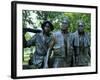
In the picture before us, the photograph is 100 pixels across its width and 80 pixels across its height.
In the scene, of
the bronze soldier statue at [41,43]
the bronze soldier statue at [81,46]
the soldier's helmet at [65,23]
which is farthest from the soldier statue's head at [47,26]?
the bronze soldier statue at [81,46]

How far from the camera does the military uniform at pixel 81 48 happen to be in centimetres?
204

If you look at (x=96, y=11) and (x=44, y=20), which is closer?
(x=44, y=20)

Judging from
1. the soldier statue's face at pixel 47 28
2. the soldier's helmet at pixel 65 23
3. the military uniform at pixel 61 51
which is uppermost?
the soldier's helmet at pixel 65 23

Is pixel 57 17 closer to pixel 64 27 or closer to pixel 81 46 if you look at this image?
pixel 64 27

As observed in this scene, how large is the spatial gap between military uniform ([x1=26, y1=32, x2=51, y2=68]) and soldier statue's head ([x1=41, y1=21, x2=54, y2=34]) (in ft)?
0.15

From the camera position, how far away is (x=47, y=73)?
1.92m

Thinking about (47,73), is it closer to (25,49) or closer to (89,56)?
(25,49)

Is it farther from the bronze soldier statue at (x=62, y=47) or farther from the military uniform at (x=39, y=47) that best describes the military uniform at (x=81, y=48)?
the military uniform at (x=39, y=47)

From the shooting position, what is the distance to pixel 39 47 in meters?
1.91

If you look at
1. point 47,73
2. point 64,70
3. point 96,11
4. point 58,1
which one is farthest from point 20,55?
point 96,11

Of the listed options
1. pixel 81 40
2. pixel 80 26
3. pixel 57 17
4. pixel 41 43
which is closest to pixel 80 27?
pixel 80 26

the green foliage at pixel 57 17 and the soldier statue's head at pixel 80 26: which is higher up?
the green foliage at pixel 57 17

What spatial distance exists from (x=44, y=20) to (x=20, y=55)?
1.14 ft

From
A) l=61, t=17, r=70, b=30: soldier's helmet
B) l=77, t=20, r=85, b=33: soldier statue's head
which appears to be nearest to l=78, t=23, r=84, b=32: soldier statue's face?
l=77, t=20, r=85, b=33: soldier statue's head
